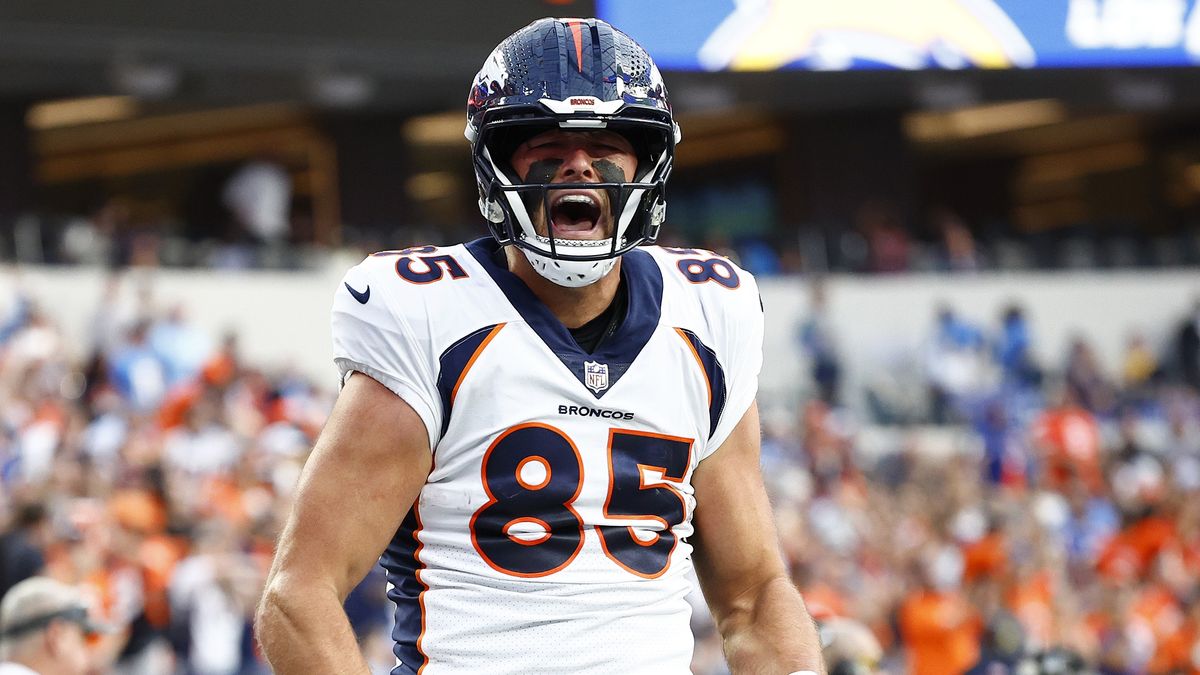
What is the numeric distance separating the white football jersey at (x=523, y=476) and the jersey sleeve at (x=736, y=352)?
9 cm

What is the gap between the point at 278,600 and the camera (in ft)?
7.87

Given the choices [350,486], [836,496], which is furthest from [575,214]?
[836,496]

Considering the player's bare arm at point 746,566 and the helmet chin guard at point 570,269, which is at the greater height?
the helmet chin guard at point 570,269

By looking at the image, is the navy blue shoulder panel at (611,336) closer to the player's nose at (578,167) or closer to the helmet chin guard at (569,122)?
the helmet chin guard at (569,122)

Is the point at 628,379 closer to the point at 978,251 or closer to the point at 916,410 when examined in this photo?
the point at 916,410

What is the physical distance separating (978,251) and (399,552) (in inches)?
682

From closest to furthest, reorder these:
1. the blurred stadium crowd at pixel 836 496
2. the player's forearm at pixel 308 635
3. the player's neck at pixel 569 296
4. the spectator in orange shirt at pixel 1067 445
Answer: the player's forearm at pixel 308 635
the player's neck at pixel 569 296
the blurred stadium crowd at pixel 836 496
the spectator in orange shirt at pixel 1067 445

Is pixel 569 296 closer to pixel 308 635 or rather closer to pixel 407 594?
pixel 407 594

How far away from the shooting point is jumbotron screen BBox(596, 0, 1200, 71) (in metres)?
7.11

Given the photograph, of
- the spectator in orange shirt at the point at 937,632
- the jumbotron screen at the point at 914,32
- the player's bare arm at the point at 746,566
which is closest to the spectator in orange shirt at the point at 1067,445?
the spectator in orange shirt at the point at 937,632

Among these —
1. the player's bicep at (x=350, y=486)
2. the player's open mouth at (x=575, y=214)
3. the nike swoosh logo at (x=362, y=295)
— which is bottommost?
the player's bicep at (x=350, y=486)

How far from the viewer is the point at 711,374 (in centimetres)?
264

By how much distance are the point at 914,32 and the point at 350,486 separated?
279 inches

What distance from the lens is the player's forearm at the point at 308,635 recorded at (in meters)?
2.37
